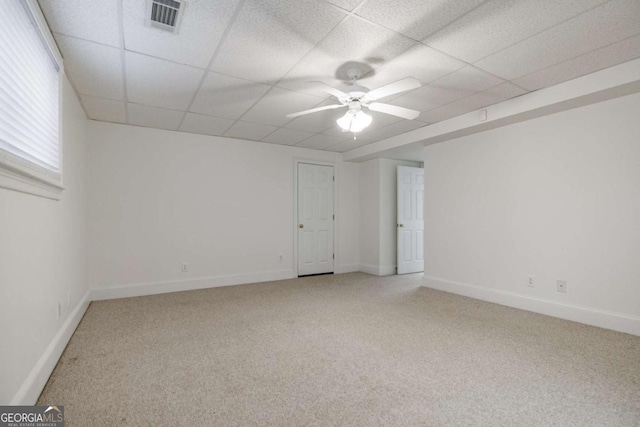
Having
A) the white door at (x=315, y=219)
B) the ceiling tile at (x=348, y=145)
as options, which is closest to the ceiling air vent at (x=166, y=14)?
the ceiling tile at (x=348, y=145)

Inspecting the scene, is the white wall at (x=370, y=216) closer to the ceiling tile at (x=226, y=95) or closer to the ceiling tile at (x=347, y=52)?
the ceiling tile at (x=226, y=95)

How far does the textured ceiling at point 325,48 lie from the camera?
189cm

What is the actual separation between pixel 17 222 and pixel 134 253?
9.24 ft

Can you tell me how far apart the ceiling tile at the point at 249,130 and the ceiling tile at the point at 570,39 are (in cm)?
277

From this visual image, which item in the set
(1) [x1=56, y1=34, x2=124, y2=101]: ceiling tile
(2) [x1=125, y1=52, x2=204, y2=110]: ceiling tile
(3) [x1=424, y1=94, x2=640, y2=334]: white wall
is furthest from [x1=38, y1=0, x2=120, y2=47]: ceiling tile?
(3) [x1=424, y1=94, x2=640, y2=334]: white wall

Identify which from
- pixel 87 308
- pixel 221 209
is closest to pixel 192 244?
pixel 221 209

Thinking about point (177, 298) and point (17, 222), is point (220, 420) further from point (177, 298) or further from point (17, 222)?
point (177, 298)

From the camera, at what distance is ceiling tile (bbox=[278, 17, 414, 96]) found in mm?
2096

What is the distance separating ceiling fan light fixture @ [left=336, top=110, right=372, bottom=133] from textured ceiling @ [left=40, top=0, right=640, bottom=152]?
12.3 inches

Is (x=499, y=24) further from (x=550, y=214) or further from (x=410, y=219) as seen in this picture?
(x=410, y=219)

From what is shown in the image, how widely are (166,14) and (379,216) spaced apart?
4.54m

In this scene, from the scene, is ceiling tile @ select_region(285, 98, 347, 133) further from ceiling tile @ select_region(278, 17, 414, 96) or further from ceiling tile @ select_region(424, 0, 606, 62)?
ceiling tile @ select_region(424, 0, 606, 62)

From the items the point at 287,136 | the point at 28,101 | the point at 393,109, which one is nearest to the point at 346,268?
the point at 287,136

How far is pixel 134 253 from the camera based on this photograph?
4.22m
